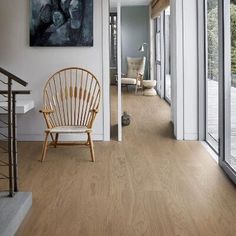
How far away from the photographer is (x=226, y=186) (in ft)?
12.2

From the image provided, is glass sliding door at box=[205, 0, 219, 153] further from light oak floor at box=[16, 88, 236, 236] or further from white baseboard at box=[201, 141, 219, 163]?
light oak floor at box=[16, 88, 236, 236]

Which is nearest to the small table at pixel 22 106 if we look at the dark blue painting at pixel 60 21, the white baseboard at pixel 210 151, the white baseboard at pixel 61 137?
the white baseboard at pixel 61 137

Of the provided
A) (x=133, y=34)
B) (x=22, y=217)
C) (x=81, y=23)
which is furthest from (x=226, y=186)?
(x=133, y=34)

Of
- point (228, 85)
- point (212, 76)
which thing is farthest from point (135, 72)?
point (228, 85)

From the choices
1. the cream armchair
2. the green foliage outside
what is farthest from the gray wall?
the green foliage outside

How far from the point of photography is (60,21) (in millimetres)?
5648

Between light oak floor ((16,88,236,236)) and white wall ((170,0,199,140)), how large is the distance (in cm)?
30

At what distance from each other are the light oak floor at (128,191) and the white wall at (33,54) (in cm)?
85

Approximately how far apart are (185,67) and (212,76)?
2.01ft

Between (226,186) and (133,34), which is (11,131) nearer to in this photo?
(226,186)

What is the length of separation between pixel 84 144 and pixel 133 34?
8538 millimetres

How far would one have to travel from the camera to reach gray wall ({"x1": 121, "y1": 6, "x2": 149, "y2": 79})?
13117 mm

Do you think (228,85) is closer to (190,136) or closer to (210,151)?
(210,151)

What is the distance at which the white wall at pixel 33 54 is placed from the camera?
569 centimetres
